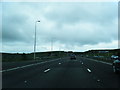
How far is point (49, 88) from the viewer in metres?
8.68

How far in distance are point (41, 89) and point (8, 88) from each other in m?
1.74

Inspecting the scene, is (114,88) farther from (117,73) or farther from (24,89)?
(117,73)

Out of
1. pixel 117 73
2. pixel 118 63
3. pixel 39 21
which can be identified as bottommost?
pixel 117 73

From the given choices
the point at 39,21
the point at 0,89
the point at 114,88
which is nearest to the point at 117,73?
the point at 114,88

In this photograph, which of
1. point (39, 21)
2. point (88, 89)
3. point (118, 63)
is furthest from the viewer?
point (39, 21)

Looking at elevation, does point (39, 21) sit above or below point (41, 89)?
above

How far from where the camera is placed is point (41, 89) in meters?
8.44

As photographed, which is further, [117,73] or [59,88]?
[117,73]

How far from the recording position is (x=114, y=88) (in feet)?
29.0

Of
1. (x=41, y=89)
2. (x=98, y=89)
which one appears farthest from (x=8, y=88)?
(x=98, y=89)

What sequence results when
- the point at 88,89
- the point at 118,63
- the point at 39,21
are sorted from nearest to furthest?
the point at 88,89 → the point at 118,63 → the point at 39,21

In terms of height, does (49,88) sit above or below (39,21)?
below

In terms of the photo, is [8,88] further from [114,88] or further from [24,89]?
[114,88]

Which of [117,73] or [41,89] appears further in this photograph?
[117,73]
